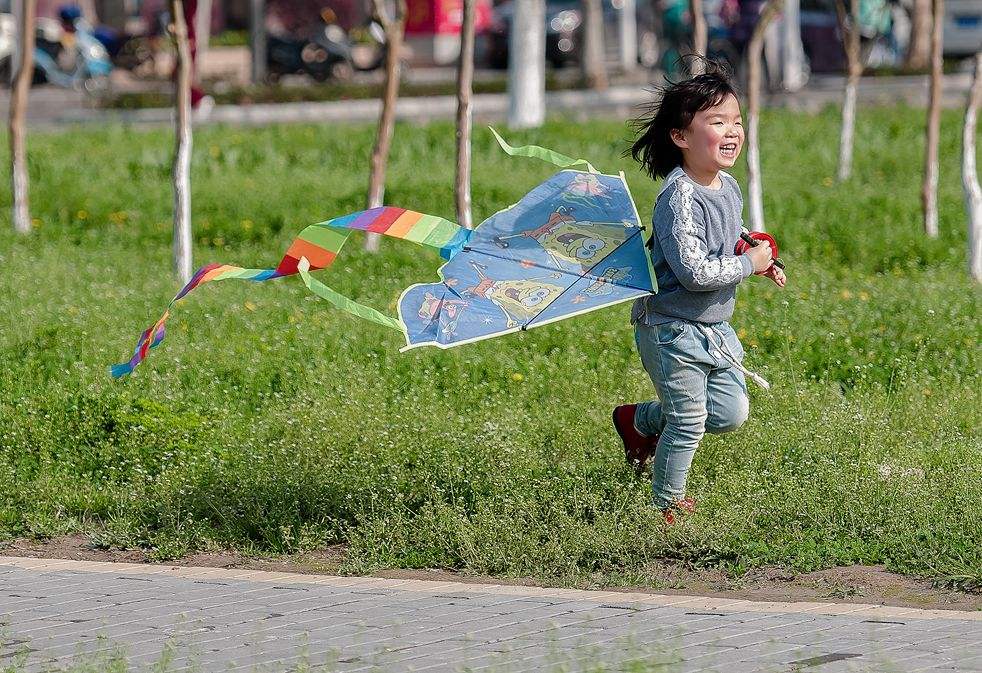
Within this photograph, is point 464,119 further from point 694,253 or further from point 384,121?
point 694,253

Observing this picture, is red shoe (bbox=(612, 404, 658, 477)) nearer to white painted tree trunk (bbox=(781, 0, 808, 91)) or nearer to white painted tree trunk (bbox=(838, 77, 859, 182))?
white painted tree trunk (bbox=(838, 77, 859, 182))

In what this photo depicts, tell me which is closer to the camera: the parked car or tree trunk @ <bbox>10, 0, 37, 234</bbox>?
tree trunk @ <bbox>10, 0, 37, 234</bbox>

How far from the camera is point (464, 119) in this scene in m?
10.2

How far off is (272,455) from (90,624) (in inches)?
60.8

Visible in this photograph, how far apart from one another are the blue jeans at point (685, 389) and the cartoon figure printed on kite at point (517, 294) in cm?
40

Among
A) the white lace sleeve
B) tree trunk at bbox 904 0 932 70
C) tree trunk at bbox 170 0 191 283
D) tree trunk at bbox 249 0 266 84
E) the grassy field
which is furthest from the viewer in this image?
tree trunk at bbox 249 0 266 84

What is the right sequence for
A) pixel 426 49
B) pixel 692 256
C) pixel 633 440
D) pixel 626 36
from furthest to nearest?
1. pixel 426 49
2. pixel 626 36
3. pixel 633 440
4. pixel 692 256

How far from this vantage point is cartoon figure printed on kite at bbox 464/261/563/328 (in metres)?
5.06

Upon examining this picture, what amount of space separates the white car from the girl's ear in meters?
22.2

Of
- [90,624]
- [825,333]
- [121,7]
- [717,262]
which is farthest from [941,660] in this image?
[121,7]

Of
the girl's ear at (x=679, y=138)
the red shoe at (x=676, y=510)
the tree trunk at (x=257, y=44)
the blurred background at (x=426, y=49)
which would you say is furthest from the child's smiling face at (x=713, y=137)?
Result: the tree trunk at (x=257, y=44)

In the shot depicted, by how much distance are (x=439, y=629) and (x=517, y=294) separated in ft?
4.02

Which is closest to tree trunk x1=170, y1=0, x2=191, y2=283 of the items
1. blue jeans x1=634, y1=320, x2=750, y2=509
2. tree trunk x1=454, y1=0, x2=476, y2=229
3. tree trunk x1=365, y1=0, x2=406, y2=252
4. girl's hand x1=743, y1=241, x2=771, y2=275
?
tree trunk x1=365, y1=0, x2=406, y2=252

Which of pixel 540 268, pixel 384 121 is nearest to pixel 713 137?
pixel 540 268
